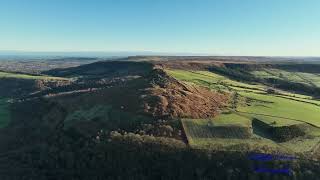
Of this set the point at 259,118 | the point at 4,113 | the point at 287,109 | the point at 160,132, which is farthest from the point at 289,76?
the point at 160,132

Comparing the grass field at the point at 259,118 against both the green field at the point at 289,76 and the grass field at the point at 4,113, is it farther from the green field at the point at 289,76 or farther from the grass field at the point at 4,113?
the green field at the point at 289,76

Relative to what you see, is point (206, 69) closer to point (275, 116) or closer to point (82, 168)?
point (275, 116)

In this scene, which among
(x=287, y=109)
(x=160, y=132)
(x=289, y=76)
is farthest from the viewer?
Result: (x=289, y=76)

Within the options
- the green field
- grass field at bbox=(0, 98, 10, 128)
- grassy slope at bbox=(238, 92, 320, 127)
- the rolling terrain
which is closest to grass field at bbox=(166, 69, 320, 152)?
grassy slope at bbox=(238, 92, 320, 127)

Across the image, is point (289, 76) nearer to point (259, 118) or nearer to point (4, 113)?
point (259, 118)

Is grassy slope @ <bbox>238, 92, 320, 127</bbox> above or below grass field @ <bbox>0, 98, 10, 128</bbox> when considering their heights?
above

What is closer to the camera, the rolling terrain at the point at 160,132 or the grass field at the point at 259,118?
the rolling terrain at the point at 160,132

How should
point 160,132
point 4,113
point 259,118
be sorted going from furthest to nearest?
point 4,113, point 259,118, point 160,132

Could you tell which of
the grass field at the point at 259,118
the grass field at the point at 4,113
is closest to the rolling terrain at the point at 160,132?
the grass field at the point at 259,118

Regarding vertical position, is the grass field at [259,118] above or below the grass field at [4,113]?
above

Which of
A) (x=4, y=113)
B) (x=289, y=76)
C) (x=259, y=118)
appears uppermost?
(x=259, y=118)

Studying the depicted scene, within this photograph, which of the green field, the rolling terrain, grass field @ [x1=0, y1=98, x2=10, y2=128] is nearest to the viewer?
the rolling terrain

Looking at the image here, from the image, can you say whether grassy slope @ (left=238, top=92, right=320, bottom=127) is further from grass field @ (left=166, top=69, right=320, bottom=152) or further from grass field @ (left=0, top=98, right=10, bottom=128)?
grass field @ (left=0, top=98, right=10, bottom=128)
